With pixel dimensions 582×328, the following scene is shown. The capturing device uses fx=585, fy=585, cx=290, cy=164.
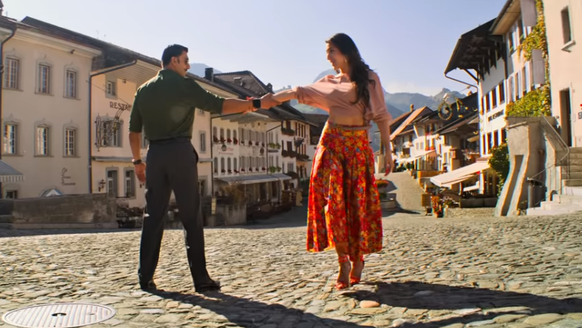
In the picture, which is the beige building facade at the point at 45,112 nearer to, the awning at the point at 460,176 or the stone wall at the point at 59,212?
the stone wall at the point at 59,212

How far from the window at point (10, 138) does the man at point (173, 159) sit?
74.9 feet

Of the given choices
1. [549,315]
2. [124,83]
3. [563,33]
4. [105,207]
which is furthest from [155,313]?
[124,83]

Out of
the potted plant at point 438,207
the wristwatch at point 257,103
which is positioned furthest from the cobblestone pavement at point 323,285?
the potted plant at point 438,207

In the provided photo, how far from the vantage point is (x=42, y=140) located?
→ 87.6 ft

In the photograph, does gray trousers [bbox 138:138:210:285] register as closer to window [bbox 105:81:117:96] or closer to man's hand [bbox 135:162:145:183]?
man's hand [bbox 135:162:145:183]

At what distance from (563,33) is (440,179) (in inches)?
501

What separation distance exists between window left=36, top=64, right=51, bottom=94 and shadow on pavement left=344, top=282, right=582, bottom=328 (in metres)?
25.3

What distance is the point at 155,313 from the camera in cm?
373

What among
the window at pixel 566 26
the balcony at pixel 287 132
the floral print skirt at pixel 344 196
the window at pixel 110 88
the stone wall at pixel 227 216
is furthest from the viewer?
the balcony at pixel 287 132

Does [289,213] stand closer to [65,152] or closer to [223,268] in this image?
[65,152]

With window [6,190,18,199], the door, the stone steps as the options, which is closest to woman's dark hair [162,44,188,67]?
the stone steps

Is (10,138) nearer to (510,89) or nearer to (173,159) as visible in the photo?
(510,89)

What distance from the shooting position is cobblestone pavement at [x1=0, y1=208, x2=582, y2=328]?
136 inches

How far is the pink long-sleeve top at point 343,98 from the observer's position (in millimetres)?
4516
